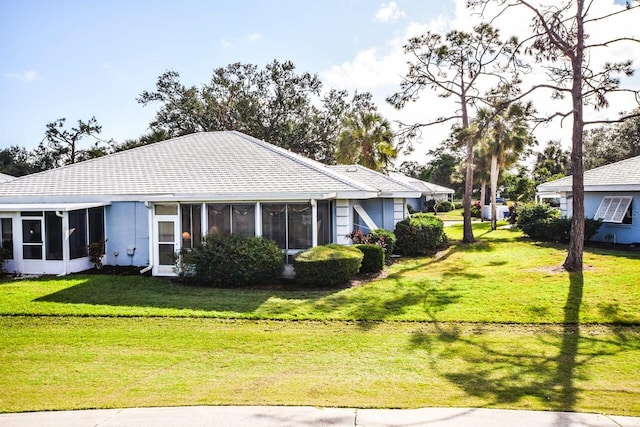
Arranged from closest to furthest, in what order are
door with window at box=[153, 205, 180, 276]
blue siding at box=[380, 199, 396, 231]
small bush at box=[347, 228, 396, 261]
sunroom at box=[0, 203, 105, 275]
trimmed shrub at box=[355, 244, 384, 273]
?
1. trimmed shrub at box=[355, 244, 384, 273]
2. door with window at box=[153, 205, 180, 276]
3. sunroom at box=[0, 203, 105, 275]
4. small bush at box=[347, 228, 396, 261]
5. blue siding at box=[380, 199, 396, 231]

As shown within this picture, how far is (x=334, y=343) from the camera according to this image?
28.0 feet

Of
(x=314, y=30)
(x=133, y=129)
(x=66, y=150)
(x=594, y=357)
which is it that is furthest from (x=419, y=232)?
(x=66, y=150)

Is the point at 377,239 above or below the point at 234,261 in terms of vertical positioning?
above

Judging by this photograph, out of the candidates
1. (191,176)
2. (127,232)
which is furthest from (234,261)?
(127,232)

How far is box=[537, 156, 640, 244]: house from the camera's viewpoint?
19781 millimetres

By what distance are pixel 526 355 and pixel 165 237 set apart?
11486 mm

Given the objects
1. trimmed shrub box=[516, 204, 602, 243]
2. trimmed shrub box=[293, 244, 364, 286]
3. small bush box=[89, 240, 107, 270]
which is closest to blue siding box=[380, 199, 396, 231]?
trimmed shrub box=[293, 244, 364, 286]

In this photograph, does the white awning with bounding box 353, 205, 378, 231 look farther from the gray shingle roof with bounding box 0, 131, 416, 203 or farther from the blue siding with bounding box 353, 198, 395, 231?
the gray shingle roof with bounding box 0, 131, 416, 203

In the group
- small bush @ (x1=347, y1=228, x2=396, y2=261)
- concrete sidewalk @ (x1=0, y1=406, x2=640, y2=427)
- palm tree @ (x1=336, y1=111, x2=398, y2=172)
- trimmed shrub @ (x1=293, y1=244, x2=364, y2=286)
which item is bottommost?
concrete sidewalk @ (x1=0, y1=406, x2=640, y2=427)

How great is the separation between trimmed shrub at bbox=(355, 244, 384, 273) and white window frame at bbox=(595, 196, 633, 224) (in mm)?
12592

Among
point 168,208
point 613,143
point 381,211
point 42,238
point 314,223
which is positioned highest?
point 613,143

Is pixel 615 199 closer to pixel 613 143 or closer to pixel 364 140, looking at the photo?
pixel 364 140

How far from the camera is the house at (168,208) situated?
14453 mm

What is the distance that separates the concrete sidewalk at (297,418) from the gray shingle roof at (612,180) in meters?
17.7
